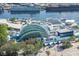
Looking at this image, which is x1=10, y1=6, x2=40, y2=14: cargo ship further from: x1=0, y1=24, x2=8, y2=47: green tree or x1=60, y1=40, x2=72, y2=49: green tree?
x1=60, y1=40, x2=72, y2=49: green tree

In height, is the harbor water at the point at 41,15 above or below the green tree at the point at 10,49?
above

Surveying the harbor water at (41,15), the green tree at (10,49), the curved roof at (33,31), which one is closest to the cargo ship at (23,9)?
the harbor water at (41,15)

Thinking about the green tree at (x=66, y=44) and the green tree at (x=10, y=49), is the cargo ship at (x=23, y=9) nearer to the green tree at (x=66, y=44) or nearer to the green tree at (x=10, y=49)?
the green tree at (x=10, y=49)

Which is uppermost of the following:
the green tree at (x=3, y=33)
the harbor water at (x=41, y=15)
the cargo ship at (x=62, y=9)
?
the cargo ship at (x=62, y=9)

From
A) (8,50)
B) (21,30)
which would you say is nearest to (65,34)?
(21,30)

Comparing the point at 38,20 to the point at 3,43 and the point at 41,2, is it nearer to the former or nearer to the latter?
the point at 41,2

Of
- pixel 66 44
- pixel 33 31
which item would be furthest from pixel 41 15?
pixel 66 44

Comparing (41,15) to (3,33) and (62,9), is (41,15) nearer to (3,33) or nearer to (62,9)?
(62,9)

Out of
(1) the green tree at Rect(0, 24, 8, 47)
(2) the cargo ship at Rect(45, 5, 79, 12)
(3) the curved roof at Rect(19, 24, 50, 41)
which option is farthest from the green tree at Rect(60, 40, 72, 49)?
(1) the green tree at Rect(0, 24, 8, 47)

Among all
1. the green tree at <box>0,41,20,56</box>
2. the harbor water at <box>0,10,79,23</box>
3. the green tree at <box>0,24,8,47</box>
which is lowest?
the green tree at <box>0,41,20,56</box>
